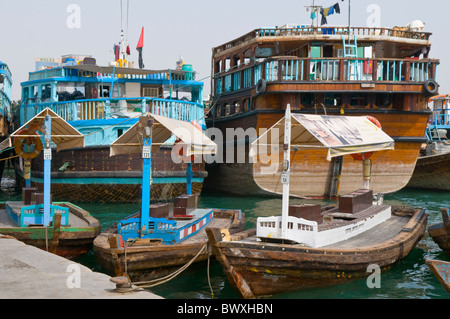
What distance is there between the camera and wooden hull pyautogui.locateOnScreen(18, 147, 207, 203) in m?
18.6

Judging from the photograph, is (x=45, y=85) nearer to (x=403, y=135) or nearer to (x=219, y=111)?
(x=219, y=111)

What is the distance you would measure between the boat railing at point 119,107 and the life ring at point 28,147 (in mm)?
4554

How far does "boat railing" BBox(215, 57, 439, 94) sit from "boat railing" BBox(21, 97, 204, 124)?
3.08 metres

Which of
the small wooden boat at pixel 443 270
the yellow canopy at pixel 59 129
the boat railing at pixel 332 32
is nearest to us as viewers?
the small wooden boat at pixel 443 270

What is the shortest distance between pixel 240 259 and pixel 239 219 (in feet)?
15.1

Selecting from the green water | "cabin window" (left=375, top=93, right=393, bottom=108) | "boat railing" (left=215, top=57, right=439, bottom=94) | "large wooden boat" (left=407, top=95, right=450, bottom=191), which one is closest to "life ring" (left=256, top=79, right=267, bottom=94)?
"boat railing" (left=215, top=57, right=439, bottom=94)

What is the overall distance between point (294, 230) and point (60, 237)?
457cm

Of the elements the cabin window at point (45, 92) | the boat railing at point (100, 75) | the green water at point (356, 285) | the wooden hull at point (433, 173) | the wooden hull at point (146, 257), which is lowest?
the green water at point (356, 285)

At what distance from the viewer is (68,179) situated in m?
19.0

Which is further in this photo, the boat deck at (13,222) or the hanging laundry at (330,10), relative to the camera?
the hanging laundry at (330,10)

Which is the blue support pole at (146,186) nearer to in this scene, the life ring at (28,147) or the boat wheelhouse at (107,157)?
the life ring at (28,147)

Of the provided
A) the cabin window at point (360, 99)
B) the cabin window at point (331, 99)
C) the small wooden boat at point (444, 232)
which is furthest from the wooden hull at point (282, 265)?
the cabin window at point (360, 99)

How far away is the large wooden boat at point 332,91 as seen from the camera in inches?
762
